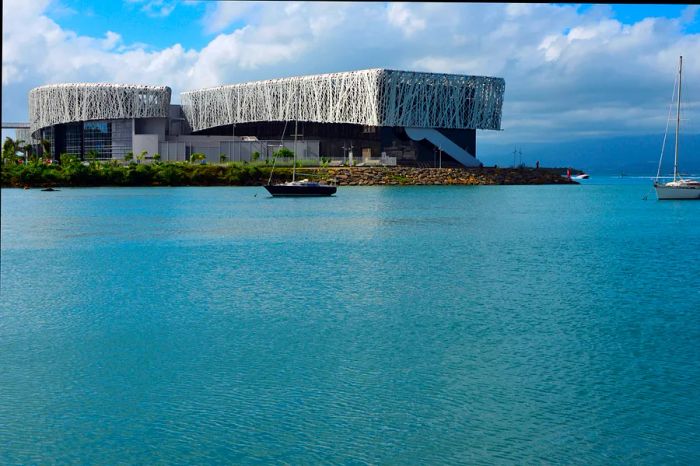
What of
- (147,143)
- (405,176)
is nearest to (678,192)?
(405,176)

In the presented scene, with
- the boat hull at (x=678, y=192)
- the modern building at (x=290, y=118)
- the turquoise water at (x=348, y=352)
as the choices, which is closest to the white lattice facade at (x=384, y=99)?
the modern building at (x=290, y=118)

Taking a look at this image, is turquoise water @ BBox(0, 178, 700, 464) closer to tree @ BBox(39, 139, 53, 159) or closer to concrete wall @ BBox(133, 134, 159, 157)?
concrete wall @ BBox(133, 134, 159, 157)

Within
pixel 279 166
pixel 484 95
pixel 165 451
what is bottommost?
pixel 165 451

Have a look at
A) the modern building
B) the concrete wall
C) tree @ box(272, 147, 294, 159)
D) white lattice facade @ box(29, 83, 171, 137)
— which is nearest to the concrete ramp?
the modern building

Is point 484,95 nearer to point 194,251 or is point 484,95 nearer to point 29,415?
point 194,251

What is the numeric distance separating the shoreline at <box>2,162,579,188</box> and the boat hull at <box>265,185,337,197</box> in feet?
52.8

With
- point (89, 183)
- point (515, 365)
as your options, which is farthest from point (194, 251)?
point (89, 183)

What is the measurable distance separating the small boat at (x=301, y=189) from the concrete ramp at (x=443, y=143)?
24.1 m

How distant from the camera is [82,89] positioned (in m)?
99.9

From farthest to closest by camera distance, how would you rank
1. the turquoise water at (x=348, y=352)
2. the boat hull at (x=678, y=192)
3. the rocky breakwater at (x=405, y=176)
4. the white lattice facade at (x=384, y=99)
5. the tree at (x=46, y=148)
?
the tree at (x=46, y=148)
the white lattice facade at (x=384, y=99)
the rocky breakwater at (x=405, y=176)
the boat hull at (x=678, y=192)
the turquoise water at (x=348, y=352)

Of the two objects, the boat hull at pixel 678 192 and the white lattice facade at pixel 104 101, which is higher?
the white lattice facade at pixel 104 101

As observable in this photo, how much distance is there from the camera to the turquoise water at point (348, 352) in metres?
9.79

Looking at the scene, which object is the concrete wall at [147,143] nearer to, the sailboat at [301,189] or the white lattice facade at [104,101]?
the white lattice facade at [104,101]

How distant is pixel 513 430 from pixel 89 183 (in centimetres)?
7610
